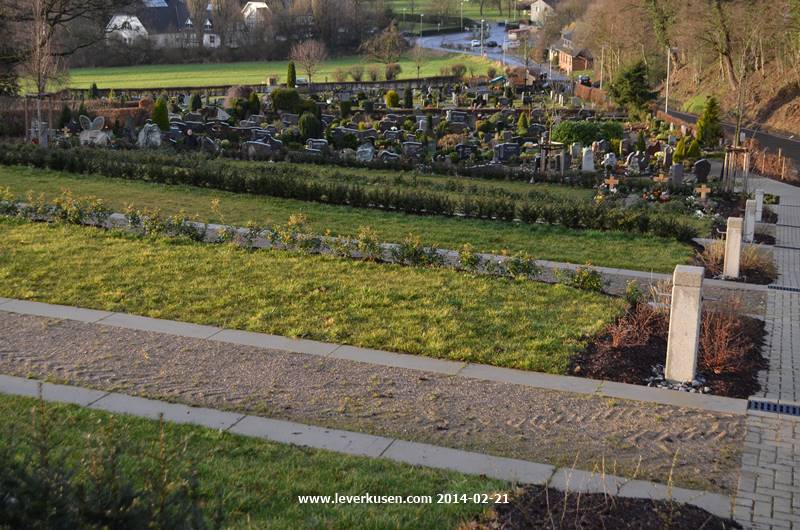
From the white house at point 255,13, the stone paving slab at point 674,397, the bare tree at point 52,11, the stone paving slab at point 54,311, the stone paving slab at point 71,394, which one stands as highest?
the white house at point 255,13

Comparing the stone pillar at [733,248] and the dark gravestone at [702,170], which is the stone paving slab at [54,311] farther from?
the dark gravestone at [702,170]

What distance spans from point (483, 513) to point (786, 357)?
5712 mm

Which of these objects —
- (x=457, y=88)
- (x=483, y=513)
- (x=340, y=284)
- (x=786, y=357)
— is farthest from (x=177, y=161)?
(x=457, y=88)

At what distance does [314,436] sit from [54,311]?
16.3 ft

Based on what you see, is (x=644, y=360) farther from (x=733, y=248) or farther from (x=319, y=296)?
(x=733, y=248)

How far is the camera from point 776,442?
24.6 ft

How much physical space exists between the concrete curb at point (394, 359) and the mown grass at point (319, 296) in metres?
0.19

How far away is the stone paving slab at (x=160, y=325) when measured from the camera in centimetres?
1007

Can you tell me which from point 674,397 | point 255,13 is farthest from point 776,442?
point 255,13

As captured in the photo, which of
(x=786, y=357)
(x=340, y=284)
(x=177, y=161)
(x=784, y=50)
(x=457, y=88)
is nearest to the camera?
(x=786, y=357)

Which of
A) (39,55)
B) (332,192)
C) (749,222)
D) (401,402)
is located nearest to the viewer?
(401,402)

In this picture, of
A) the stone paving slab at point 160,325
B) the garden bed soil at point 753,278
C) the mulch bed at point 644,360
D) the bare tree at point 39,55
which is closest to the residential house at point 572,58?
the bare tree at point 39,55

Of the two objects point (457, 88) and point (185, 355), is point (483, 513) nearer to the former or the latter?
point (185, 355)

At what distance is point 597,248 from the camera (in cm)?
1603
